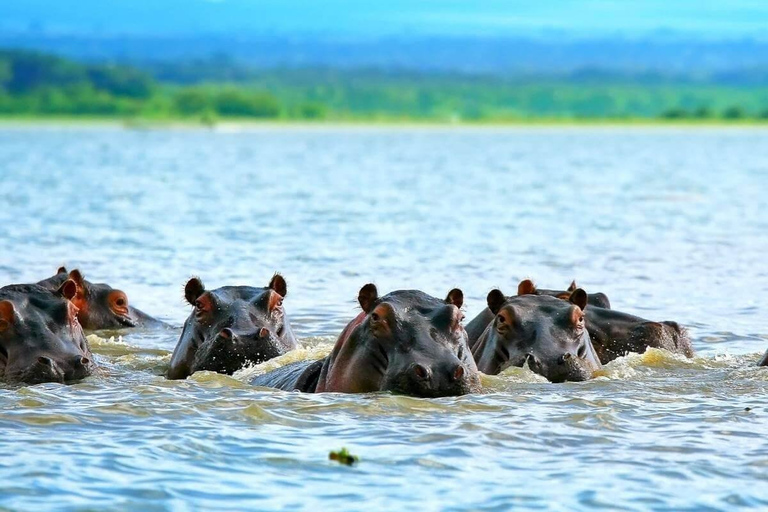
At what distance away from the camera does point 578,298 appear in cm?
954

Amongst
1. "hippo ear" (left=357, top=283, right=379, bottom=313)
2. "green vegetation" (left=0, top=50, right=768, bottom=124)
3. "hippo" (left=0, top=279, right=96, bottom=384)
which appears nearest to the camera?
"hippo ear" (left=357, top=283, right=379, bottom=313)

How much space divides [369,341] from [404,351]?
24cm

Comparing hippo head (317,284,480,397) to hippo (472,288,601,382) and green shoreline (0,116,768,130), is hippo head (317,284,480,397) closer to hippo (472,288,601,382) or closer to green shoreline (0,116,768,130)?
hippo (472,288,601,382)

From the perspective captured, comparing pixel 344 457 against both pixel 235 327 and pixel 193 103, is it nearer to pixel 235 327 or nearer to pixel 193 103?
pixel 235 327

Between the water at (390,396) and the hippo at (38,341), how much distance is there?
0.46 ft

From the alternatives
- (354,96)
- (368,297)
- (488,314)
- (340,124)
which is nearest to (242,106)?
(340,124)

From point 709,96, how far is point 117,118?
68.9m

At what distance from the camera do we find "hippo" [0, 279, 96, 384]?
881 cm

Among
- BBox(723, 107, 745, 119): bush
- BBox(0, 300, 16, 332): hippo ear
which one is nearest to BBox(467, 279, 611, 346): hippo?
BBox(0, 300, 16, 332): hippo ear

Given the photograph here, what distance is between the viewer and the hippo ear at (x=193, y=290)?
964 centimetres

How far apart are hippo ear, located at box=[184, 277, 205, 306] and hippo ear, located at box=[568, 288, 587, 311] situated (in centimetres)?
225

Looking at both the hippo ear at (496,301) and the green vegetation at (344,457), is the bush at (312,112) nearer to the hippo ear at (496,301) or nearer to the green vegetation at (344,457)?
the hippo ear at (496,301)

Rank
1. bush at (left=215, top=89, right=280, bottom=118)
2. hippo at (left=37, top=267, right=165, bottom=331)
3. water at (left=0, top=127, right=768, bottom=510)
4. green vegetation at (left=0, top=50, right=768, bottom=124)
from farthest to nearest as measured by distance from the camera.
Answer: bush at (left=215, top=89, right=280, bottom=118)
green vegetation at (left=0, top=50, right=768, bottom=124)
hippo at (left=37, top=267, right=165, bottom=331)
water at (left=0, top=127, right=768, bottom=510)

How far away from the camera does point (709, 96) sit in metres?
165
